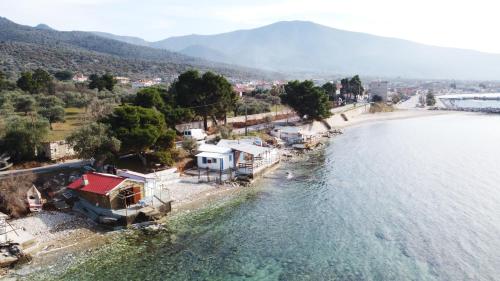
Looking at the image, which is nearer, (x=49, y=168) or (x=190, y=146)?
(x=49, y=168)

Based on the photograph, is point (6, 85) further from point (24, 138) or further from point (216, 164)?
point (216, 164)

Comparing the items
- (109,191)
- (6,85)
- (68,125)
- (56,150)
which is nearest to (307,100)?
(68,125)

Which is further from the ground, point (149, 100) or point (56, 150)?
point (149, 100)

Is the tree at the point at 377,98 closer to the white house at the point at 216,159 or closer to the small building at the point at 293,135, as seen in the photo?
the small building at the point at 293,135

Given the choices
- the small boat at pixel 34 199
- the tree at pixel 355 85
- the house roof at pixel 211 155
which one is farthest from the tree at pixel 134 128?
the tree at pixel 355 85

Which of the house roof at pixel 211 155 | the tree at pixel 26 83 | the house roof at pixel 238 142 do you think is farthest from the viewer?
Result: the tree at pixel 26 83

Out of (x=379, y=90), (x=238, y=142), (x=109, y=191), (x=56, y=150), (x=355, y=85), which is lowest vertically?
(x=109, y=191)
